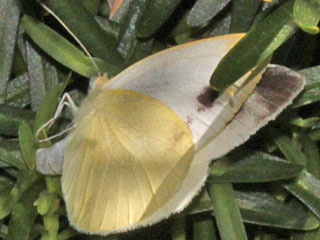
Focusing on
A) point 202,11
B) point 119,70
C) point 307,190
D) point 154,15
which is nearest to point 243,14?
point 202,11

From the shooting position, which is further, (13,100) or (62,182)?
(13,100)

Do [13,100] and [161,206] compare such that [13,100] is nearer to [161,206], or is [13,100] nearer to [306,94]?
[161,206]

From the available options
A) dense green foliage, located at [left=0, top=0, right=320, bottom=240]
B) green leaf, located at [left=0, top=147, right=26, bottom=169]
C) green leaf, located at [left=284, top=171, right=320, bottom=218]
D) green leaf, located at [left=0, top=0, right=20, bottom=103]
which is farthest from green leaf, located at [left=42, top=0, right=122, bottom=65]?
green leaf, located at [left=284, top=171, right=320, bottom=218]

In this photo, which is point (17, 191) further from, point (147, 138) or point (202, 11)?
point (202, 11)

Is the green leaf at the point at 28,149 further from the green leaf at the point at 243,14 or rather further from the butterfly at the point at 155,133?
the green leaf at the point at 243,14

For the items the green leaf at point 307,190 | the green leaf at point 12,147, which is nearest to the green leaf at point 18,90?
the green leaf at point 12,147

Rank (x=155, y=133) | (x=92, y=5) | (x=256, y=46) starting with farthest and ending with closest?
(x=92, y=5), (x=155, y=133), (x=256, y=46)

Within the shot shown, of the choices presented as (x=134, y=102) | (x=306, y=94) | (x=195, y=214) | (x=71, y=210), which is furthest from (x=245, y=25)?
(x=71, y=210)

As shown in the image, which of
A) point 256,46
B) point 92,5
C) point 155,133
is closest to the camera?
point 256,46
